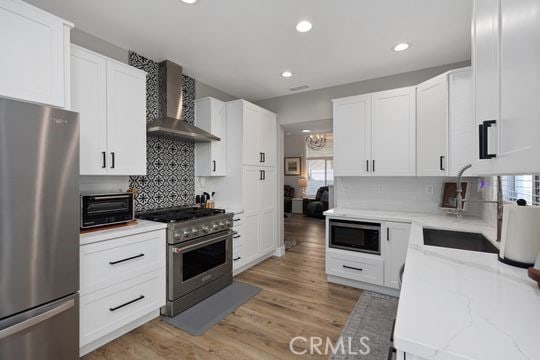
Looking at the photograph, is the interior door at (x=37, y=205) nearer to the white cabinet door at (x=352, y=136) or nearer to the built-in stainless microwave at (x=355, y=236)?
the built-in stainless microwave at (x=355, y=236)

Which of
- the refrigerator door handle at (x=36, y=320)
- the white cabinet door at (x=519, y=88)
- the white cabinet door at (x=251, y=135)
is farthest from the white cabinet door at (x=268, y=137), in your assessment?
the white cabinet door at (x=519, y=88)

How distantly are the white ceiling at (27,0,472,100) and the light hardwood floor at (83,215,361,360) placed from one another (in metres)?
2.75

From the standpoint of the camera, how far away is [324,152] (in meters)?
8.72

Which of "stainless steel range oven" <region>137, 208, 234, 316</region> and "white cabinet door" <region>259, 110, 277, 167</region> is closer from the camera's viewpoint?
"stainless steel range oven" <region>137, 208, 234, 316</region>

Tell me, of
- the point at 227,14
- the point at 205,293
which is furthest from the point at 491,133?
the point at 205,293

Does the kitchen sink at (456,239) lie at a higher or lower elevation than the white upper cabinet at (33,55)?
lower

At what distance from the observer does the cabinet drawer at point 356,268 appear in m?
2.90

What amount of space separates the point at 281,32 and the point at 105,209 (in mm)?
2276

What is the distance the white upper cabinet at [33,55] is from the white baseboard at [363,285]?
10.7 ft

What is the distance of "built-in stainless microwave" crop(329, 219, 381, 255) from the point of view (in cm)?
293

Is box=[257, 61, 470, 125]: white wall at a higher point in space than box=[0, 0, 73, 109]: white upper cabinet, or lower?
higher

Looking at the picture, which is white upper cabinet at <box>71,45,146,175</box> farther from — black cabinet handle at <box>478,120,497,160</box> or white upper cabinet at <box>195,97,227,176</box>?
black cabinet handle at <box>478,120,497,160</box>

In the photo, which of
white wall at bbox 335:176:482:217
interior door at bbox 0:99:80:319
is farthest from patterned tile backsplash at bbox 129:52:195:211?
white wall at bbox 335:176:482:217

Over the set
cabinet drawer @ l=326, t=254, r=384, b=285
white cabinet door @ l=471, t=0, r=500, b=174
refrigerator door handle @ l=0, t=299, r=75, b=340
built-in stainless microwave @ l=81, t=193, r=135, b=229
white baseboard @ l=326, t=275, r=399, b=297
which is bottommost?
white baseboard @ l=326, t=275, r=399, b=297
